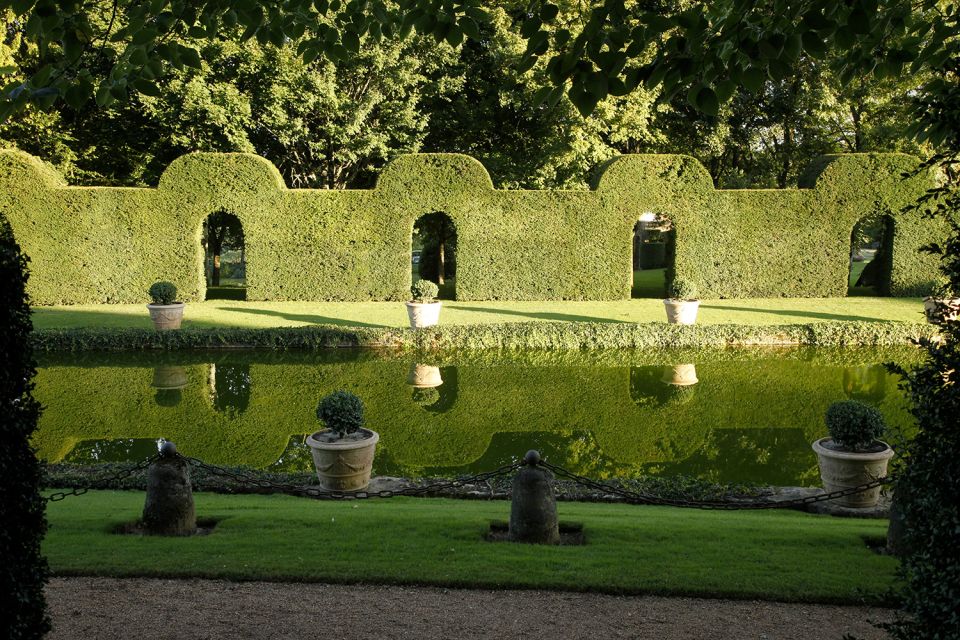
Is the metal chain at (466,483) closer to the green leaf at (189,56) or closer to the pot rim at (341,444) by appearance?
the pot rim at (341,444)

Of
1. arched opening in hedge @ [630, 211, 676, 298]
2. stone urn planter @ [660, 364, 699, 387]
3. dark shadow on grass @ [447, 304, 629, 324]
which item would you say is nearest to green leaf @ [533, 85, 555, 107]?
stone urn planter @ [660, 364, 699, 387]

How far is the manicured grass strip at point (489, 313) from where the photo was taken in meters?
19.4

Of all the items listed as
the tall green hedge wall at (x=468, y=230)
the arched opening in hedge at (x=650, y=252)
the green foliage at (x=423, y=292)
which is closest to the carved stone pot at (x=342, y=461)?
the green foliage at (x=423, y=292)

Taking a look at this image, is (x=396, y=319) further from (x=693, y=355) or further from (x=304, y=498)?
(x=304, y=498)

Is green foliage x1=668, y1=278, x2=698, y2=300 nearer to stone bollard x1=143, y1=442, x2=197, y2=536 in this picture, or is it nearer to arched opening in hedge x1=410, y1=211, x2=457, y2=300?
arched opening in hedge x1=410, y1=211, x2=457, y2=300

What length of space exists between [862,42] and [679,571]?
163 inches

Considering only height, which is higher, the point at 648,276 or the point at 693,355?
the point at 648,276

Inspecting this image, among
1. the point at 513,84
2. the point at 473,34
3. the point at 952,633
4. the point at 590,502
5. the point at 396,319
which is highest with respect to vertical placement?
the point at 513,84

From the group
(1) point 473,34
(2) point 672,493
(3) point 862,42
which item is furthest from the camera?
(2) point 672,493

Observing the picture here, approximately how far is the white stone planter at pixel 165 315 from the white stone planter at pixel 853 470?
1416 cm

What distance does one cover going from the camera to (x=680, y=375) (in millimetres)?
14812

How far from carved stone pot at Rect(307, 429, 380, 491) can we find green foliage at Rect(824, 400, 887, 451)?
501cm

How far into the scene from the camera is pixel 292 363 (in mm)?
15852

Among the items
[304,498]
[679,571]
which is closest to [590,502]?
[679,571]
